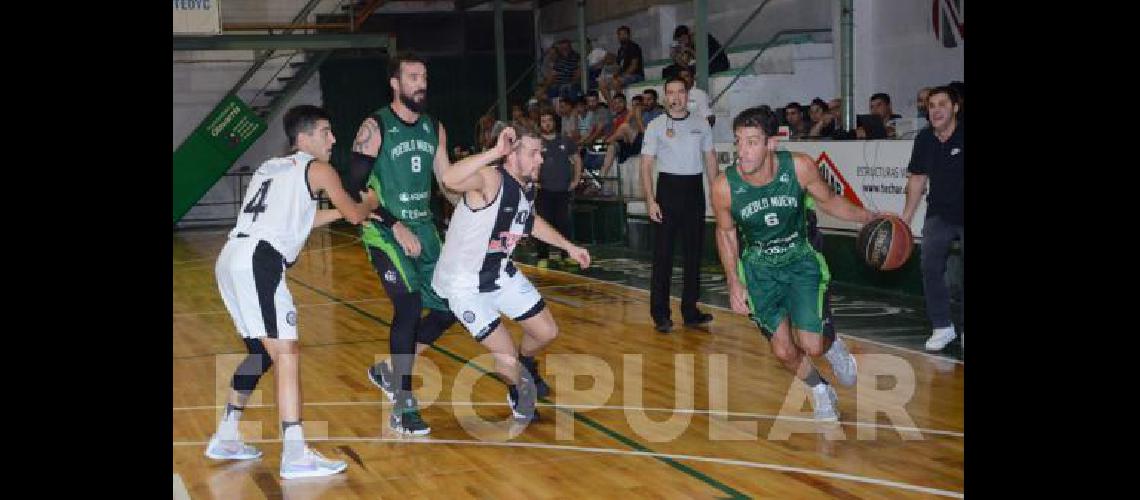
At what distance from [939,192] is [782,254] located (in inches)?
99.2

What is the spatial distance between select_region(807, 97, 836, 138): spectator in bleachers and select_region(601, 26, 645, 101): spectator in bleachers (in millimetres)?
5193

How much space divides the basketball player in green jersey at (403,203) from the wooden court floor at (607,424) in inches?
15.4

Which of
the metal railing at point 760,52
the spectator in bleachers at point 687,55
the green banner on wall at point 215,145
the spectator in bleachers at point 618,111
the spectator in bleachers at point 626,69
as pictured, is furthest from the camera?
the green banner on wall at point 215,145

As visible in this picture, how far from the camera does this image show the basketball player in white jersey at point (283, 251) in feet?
18.1

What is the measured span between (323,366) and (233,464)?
2.78 metres

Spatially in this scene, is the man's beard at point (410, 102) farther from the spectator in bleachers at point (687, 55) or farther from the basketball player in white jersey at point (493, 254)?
the spectator in bleachers at point (687, 55)

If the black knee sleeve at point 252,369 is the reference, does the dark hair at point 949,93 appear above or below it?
above

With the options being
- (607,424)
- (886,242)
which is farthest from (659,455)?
(886,242)

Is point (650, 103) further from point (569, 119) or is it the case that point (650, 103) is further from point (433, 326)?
point (433, 326)

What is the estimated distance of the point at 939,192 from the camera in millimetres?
8664

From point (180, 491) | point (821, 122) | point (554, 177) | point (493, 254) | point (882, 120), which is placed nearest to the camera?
point (180, 491)

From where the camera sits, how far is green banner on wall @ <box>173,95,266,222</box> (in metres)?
22.5

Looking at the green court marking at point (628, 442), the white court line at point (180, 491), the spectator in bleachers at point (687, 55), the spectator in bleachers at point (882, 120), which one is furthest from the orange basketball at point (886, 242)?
the spectator in bleachers at point (687, 55)
